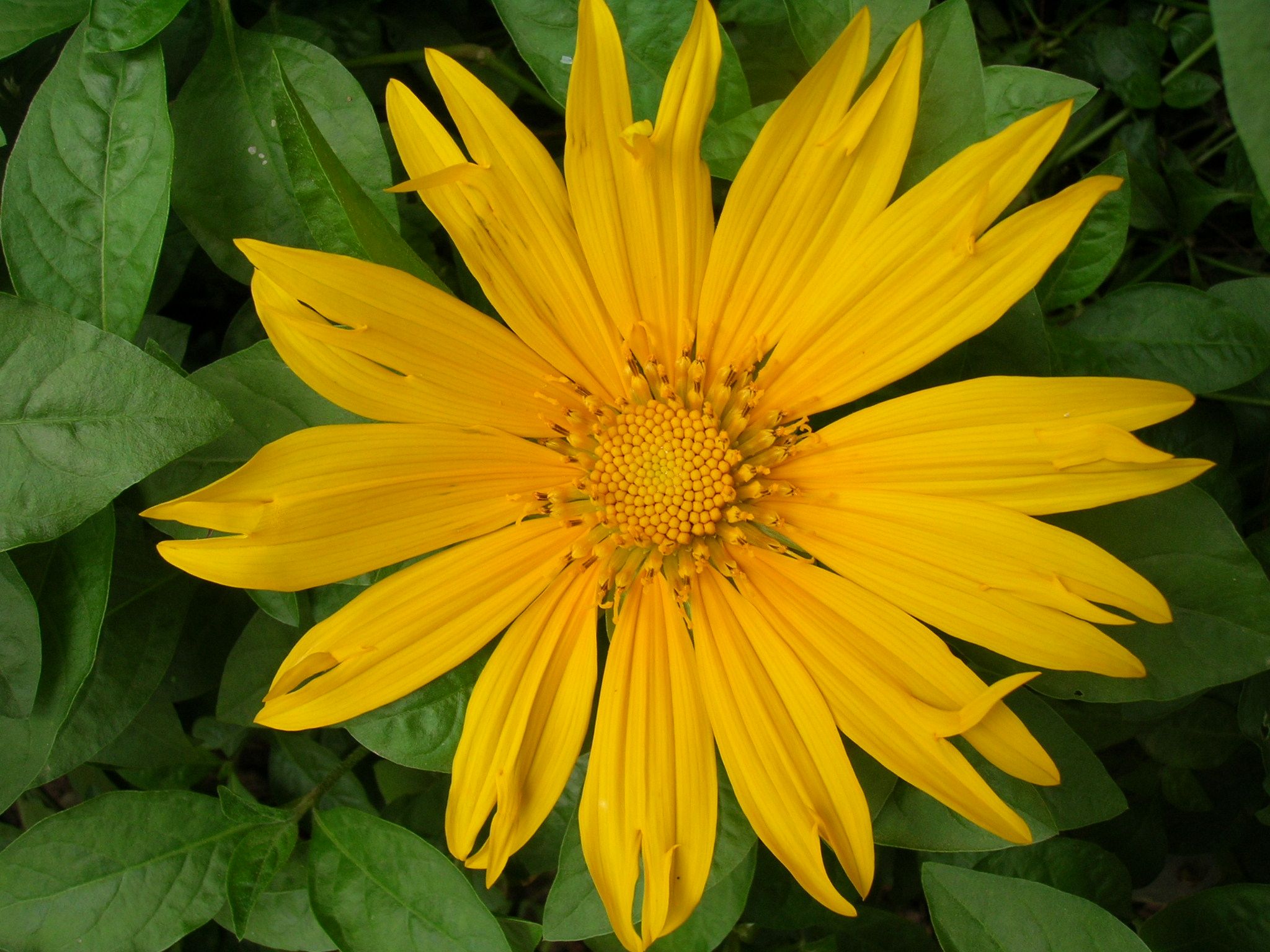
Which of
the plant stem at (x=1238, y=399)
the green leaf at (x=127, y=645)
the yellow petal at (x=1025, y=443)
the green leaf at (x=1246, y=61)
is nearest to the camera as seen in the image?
the green leaf at (x=1246, y=61)

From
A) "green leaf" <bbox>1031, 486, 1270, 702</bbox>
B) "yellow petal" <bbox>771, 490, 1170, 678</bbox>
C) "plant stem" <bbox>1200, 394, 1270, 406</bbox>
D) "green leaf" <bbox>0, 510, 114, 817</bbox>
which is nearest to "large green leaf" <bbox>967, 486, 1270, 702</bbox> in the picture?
"green leaf" <bbox>1031, 486, 1270, 702</bbox>

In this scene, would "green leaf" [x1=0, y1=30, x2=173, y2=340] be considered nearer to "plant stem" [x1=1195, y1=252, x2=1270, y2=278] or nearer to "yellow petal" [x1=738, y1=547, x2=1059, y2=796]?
"yellow petal" [x1=738, y1=547, x2=1059, y2=796]

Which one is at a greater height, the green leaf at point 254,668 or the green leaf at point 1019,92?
the green leaf at point 1019,92

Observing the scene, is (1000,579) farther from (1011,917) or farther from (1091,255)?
(1091,255)

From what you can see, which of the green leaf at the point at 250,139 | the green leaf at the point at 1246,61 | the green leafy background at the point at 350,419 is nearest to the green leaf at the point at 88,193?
the green leafy background at the point at 350,419

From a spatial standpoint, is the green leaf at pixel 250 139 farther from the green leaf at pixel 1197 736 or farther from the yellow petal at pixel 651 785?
the green leaf at pixel 1197 736
